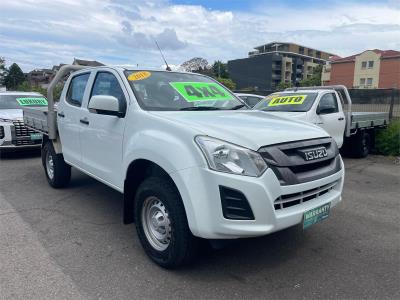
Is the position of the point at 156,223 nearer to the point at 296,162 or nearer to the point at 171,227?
the point at 171,227

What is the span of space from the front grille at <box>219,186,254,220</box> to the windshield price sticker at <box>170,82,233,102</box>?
1.53 metres

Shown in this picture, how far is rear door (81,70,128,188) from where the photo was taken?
12.2ft

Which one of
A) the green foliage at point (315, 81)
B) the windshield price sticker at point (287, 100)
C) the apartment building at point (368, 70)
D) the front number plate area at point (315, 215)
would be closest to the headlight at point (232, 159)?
the front number plate area at point (315, 215)

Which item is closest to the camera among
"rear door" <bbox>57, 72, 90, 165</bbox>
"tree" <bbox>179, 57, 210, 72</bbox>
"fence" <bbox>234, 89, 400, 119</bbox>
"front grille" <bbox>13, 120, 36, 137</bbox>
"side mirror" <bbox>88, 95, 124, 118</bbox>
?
"side mirror" <bbox>88, 95, 124, 118</bbox>

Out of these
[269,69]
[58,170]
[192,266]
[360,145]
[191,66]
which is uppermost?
[269,69]

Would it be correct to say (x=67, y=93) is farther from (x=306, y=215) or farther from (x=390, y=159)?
(x=390, y=159)

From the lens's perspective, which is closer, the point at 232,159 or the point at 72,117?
the point at 232,159

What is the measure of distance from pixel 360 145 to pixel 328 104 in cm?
175

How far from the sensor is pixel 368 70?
209ft

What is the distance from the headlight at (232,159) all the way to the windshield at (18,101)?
8.39m

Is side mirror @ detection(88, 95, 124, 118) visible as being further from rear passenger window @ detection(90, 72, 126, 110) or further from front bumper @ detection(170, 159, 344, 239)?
front bumper @ detection(170, 159, 344, 239)

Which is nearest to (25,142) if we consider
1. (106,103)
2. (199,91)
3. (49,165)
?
(49,165)

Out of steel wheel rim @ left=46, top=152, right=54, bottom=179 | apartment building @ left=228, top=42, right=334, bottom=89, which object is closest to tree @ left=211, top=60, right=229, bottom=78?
apartment building @ left=228, top=42, right=334, bottom=89

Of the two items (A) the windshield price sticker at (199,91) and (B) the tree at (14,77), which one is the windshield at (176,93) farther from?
(B) the tree at (14,77)
